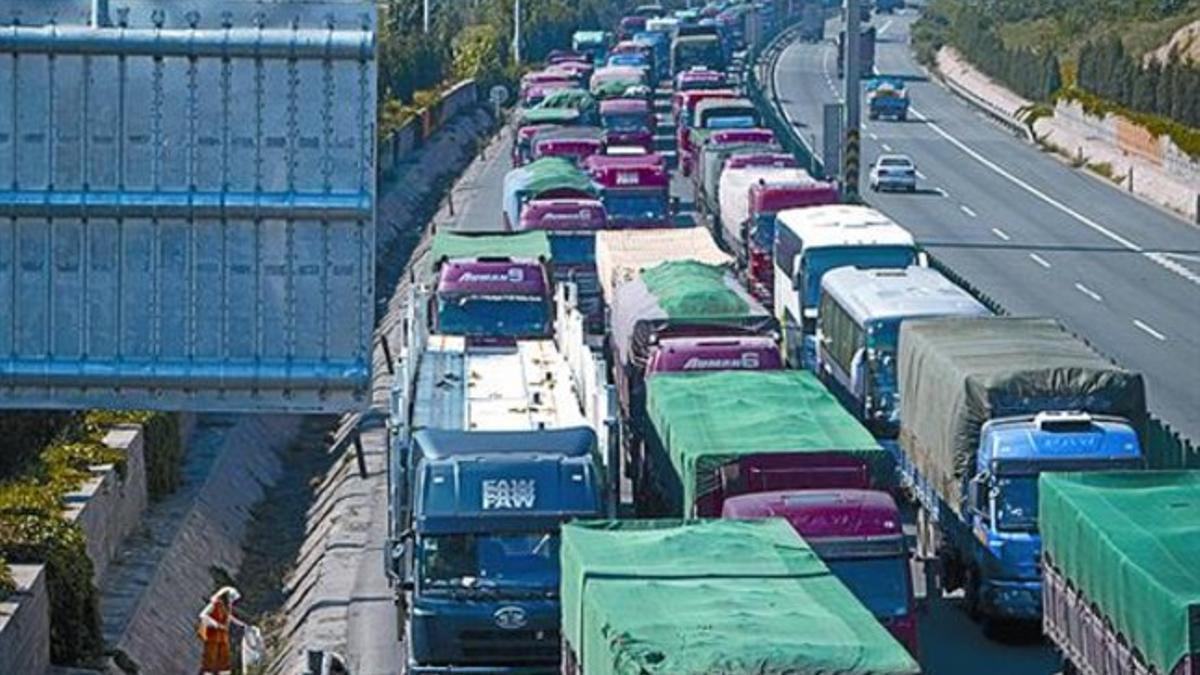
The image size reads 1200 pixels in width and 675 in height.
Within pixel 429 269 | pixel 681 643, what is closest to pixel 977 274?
pixel 429 269

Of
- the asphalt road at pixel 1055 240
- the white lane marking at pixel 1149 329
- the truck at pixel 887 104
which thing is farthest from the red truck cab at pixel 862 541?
the truck at pixel 887 104

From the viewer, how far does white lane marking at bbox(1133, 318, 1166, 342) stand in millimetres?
46656

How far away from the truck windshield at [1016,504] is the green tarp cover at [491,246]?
47.0ft

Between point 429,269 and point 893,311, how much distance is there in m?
11.2

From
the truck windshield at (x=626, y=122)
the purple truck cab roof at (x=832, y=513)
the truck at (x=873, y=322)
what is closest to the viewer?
the purple truck cab roof at (x=832, y=513)

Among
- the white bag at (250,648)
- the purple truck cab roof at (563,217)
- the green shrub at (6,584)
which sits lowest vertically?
the white bag at (250,648)

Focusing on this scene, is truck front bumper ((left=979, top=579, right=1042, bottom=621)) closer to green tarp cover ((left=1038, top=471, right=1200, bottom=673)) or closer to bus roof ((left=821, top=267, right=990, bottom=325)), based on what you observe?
green tarp cover ((left=1038, top=471, right=1200, bottom=673))

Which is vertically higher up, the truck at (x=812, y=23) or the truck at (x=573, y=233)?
the truck at (x=812, y=23)

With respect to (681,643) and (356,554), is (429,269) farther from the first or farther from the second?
(681,643)

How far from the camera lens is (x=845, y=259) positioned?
127 feet

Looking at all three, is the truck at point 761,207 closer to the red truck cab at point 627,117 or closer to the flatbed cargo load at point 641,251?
the flatbed cargo load at point 641,251

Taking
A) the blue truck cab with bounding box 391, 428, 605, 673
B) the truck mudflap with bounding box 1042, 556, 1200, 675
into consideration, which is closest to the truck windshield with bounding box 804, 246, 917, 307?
the truck mudflap with bounding box 1042, 556, 1200, 675

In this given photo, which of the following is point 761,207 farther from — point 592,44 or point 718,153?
point 592,44

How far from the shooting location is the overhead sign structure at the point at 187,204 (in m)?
16.8
